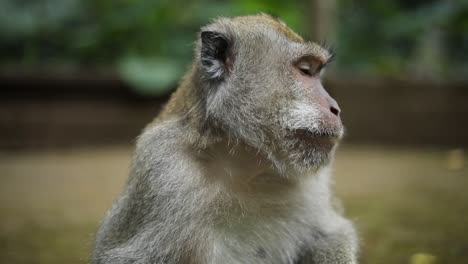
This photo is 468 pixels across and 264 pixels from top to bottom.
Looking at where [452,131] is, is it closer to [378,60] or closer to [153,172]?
[378,60]

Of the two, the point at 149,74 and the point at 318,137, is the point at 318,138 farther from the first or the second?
the point at 149,74

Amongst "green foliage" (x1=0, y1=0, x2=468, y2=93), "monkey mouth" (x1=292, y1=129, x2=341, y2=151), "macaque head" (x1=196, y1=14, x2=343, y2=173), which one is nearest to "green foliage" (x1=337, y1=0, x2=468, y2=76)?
"green foliage" (x1=0, y1=0, x2=468, y2=93)

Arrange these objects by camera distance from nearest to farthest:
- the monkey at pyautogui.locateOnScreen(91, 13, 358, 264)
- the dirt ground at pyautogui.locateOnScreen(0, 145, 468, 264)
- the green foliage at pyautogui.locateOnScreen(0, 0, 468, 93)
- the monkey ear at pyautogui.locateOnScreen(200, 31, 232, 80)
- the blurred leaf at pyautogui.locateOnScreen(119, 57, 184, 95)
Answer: the monkey at pyautogui.locateOnScreen(91, 13, 358, 264) → the monkey ear at pyautogui.locateOnScreen(200, 31, 232, 80) → the dirt ground at pyautogui.locateOnScreen(0, 145, 468, 264) → the blurred leaf at pyautogui.locateOnScreen(119, 57, 184, 95) → the green foliage at pyautogui.locateOnScreen(0, 0, 468, 93)

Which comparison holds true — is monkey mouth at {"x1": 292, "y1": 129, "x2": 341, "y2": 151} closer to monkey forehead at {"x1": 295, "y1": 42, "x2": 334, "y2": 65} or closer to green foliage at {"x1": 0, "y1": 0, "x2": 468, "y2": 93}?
monkey forehead at {"x1": 295, "y1": 42, "x2": 334, "y2": 65}

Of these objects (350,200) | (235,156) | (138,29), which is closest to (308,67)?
(235,156)

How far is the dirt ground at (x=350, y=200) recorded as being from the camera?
20.2ft

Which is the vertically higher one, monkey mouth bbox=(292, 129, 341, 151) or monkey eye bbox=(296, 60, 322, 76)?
monkey eye bbox=(296, 60, 322, 76)

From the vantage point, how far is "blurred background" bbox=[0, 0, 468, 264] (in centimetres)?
918

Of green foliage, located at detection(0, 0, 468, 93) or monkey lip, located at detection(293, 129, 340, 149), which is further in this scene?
green foliage, located at detection(0, 0, 468, 93)

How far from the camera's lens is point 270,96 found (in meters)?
4.62

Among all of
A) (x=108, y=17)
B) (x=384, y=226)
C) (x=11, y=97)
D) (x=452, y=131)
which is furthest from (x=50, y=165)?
(x=452, y=131)

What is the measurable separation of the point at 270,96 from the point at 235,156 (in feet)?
1.57

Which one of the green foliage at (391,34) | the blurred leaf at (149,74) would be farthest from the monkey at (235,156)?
the green foliage at (391,34)

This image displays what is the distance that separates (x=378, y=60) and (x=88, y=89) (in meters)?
6.23
